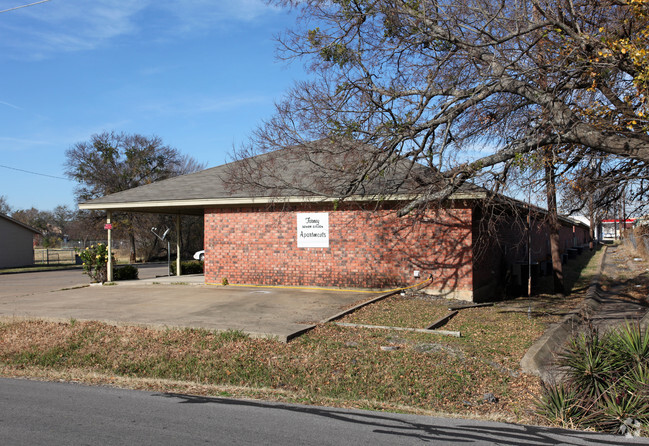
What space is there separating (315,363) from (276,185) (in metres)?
7.87

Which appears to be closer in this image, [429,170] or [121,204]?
[429,170]

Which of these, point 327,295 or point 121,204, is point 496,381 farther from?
point 121,204

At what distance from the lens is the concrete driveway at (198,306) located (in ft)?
33.9

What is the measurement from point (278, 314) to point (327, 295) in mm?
3276

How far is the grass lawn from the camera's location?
6.94 m

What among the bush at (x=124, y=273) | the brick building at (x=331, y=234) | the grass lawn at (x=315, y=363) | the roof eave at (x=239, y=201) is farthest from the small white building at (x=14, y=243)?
the grass lawn at (x=315, y=363)

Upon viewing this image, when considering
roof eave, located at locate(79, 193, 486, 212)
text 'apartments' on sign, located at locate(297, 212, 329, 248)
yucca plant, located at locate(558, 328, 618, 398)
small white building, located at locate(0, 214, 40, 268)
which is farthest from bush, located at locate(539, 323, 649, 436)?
small white building, located at locate(0, 214, 40, 268)

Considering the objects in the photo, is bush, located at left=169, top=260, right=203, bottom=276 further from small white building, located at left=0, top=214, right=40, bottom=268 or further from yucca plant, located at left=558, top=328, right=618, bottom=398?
small white building, located at left=0, top=214, right=40, bottom=268

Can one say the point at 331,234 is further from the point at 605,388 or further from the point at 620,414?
the point at 620,414

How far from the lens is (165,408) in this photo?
20.3ft

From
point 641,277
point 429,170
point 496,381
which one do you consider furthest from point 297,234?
point 641,277

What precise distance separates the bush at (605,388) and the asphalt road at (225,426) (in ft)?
1.26

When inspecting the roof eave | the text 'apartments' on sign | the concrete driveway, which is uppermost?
the roof eave

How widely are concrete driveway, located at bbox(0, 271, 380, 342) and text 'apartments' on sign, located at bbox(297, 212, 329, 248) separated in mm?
1461
